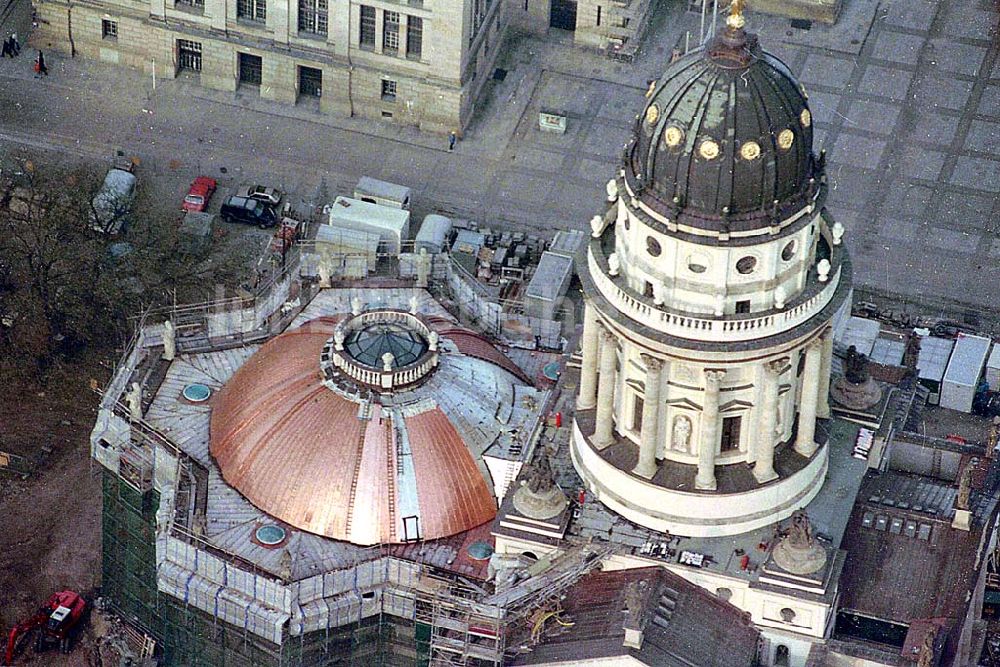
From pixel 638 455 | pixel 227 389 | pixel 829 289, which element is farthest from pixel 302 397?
pixel 829 289

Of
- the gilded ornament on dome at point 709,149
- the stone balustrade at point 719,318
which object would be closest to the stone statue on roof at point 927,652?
the stone balustrade at point 719,318

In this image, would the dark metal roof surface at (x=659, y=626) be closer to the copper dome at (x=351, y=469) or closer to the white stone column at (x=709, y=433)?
the white stone column at (x=709, y=433)

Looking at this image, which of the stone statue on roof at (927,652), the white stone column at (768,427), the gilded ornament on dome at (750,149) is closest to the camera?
the gilded ornament on dome at (750,149)

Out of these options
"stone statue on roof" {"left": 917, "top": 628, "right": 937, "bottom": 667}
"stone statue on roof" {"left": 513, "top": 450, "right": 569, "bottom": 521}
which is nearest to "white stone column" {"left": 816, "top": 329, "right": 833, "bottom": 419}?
"stone statue on roof" {"left": 917, "top": 628, "right": 937, "bottom": 667}

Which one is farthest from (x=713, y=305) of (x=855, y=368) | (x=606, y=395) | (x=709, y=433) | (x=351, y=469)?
(x=351, y=469)

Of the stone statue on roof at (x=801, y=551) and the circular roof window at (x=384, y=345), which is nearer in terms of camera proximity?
the stone statue on roof at (x=801, y=551)

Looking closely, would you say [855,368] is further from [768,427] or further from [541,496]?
[541,496]
